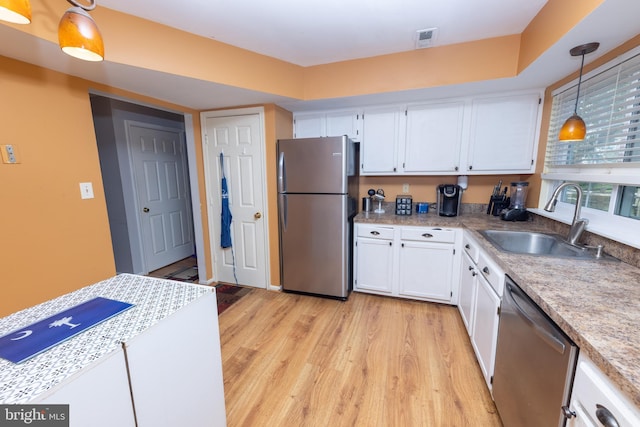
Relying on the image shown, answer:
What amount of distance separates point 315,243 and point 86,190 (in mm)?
1934

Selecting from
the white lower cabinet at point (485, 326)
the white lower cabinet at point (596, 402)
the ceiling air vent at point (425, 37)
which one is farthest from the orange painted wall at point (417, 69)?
the white lower cabinet at point (596, 402)

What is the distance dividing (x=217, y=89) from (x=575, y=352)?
265cm

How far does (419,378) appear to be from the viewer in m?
1.75

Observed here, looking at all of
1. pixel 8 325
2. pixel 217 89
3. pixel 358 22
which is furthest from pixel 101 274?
pixel 358 22

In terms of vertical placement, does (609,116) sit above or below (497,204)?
above

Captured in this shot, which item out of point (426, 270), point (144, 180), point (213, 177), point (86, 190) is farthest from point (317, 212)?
point (144, 180)

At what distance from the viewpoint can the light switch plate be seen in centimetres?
196

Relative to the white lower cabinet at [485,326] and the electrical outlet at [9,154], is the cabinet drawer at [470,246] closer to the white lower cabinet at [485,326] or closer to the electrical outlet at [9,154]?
the white lower cabinet at [485,326]

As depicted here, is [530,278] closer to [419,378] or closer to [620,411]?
[620,411]

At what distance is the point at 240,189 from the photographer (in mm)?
2980

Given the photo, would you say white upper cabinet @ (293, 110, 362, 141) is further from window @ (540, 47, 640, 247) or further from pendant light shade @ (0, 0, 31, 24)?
pendant light shade @ (0, 0, 31, 24)

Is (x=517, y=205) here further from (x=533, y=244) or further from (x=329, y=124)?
(x=329, y=124)

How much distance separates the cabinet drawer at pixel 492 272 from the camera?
1458mm

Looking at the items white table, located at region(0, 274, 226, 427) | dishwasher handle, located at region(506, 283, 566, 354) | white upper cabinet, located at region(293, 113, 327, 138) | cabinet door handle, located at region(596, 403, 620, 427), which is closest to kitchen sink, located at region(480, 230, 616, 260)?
dishwasher handle, located at region(506, 283, 566, 354)
